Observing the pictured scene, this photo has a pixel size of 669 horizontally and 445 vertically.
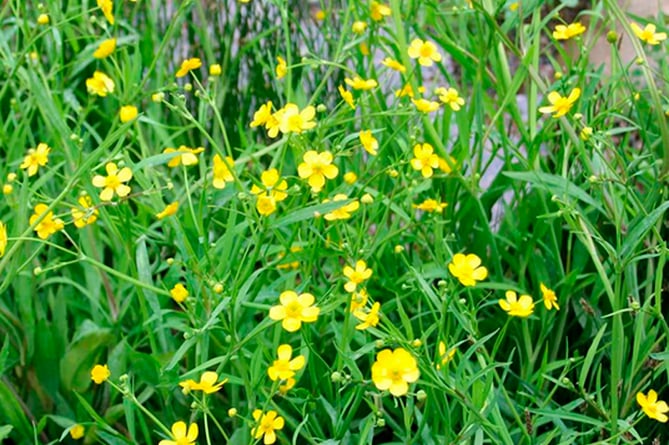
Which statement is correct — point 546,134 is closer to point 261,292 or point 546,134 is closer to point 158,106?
point 261,292

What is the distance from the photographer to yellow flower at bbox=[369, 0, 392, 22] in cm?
130

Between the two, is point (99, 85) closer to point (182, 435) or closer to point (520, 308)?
point (182, 435)

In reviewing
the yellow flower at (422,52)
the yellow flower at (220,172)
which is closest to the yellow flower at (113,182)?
the yellow flower at (220,172)

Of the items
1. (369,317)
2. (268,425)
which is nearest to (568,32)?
(369,317)

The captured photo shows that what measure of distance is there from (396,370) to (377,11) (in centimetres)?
63

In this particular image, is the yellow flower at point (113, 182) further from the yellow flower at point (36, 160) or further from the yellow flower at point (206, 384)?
the yellow flower at point (206, 384)

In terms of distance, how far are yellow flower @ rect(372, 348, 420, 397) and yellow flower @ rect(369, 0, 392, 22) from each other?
608mm

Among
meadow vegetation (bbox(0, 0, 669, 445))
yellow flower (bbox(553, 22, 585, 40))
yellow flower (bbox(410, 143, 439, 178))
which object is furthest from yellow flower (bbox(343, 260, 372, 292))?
yellow flower (bbox(553, 22, 585, 40))

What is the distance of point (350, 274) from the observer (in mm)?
932

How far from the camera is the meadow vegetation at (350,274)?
98 cm

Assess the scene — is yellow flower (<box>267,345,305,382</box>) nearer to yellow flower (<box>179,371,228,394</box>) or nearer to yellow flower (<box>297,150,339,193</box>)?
yellow flower (<box>179,371,228,394</box>)

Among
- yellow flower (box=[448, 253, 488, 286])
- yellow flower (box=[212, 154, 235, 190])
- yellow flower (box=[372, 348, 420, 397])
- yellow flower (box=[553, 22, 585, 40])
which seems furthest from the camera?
yellow flower (box=[553, 22, 585, 40])

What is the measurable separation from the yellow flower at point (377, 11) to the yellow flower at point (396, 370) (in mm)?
608

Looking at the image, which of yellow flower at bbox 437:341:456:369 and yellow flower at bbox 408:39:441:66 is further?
yellow flower at bbox 408:39:441:66
